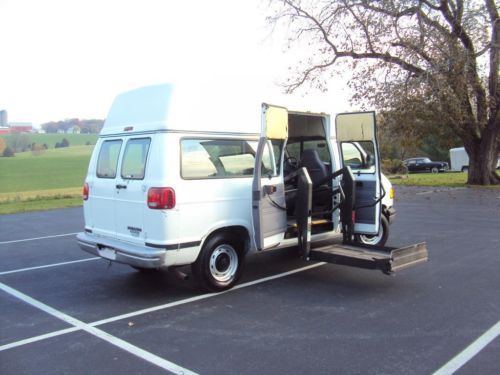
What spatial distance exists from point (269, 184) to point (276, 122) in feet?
2.73

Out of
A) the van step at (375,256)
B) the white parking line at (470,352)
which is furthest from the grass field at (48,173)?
the white parking line at (470,352)

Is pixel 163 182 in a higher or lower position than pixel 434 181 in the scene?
higher

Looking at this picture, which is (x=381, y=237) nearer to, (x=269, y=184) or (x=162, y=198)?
(x=269, y=184)

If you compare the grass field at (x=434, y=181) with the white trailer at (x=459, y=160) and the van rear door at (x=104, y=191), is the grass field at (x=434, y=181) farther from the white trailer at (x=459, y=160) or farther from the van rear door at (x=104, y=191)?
the white trailer at (x=459, y=160)

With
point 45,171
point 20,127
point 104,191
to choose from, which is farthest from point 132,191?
point 20,127

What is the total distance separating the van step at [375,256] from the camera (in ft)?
19.3

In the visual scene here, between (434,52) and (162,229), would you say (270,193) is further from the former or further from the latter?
(434,52)

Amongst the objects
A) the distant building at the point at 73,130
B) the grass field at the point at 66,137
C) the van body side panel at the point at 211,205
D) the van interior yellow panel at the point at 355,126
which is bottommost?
the van body side panel at the point at 211,205

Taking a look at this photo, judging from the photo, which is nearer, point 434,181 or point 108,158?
point 108,158

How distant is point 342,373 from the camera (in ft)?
12.4

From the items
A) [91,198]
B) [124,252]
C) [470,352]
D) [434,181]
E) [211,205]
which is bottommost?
[470,352]

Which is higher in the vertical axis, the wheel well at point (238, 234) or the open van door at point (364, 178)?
the open van door at point (364, 178)

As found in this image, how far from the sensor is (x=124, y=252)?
225 inches

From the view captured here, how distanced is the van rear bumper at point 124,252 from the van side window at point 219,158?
38.0 inches
